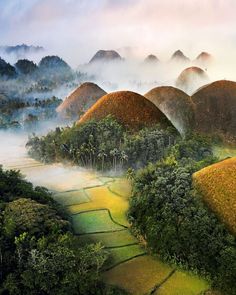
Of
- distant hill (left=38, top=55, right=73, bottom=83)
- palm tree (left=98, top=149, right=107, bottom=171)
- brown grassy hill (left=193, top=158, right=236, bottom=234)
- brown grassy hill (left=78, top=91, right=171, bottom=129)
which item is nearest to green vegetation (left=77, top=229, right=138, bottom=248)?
brown grassy hill (left=193, top=158, right=236, bottom=234)

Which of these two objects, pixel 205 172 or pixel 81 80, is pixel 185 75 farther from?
pixel 205 172

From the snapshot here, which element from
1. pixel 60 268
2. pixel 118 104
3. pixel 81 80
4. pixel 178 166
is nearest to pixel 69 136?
pixel 118 104

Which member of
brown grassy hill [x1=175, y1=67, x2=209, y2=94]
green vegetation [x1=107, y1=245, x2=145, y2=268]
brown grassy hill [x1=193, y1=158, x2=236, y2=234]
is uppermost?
brown grassy hill [x1=175, y1=67, x2=209, y2=94]

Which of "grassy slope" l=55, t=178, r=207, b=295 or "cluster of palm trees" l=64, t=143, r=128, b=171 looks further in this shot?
"cluster of palm trees" l=64, t=143, r=128, b=171

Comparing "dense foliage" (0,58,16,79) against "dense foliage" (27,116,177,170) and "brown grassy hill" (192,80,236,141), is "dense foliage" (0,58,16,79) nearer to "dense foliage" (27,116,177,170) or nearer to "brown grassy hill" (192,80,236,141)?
"brown grassy hill" (192,80,236,141)

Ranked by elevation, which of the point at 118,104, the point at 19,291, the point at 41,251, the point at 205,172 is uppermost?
the point at 118,104
